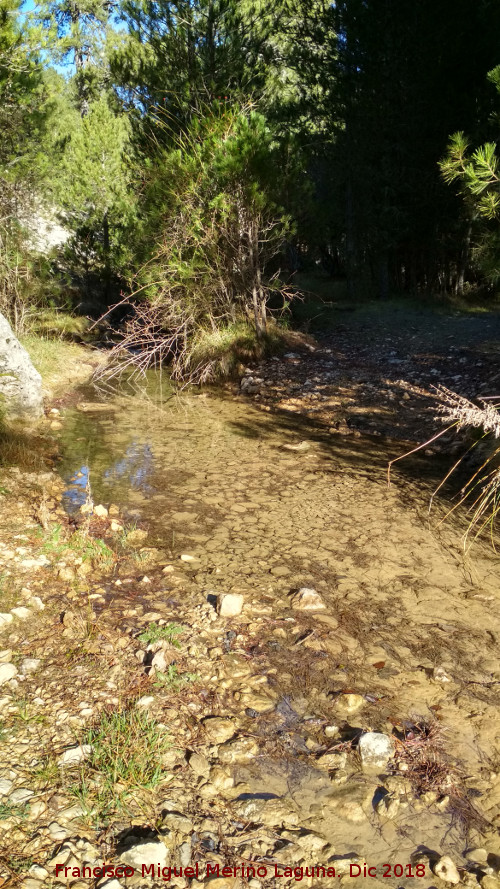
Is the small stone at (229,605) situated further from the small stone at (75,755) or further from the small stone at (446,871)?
the small stone at (446,871)

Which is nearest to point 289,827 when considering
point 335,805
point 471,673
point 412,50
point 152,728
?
point 335,805

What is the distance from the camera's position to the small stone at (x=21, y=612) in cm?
337

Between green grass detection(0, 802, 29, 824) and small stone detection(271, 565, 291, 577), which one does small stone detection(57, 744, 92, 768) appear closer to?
green grass detection(0, 802, 29, 824)

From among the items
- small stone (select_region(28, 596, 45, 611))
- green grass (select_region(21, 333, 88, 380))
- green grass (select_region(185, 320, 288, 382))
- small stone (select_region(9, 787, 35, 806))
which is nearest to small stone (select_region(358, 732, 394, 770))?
small stone (select_region(9, 787, 35, 806))

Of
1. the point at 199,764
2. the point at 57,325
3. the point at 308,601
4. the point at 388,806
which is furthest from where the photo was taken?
the point at 57,325

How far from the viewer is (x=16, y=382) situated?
22.9 ft

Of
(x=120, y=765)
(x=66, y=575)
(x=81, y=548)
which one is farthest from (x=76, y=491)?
(x=120, y=765)

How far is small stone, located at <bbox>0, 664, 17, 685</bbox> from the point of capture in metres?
2.84

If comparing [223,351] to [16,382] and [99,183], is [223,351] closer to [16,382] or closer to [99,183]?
[16,382]

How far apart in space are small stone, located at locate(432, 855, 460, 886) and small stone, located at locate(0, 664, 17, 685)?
1890 mm

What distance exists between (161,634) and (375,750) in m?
1.22

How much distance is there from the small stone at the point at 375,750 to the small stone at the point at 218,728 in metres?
0.55

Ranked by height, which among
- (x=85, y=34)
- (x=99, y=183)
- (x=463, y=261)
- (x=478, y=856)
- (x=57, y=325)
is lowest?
(x=478, y=856)

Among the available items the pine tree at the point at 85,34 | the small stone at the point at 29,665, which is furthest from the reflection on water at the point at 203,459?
the pine tree at the point at 85,34
